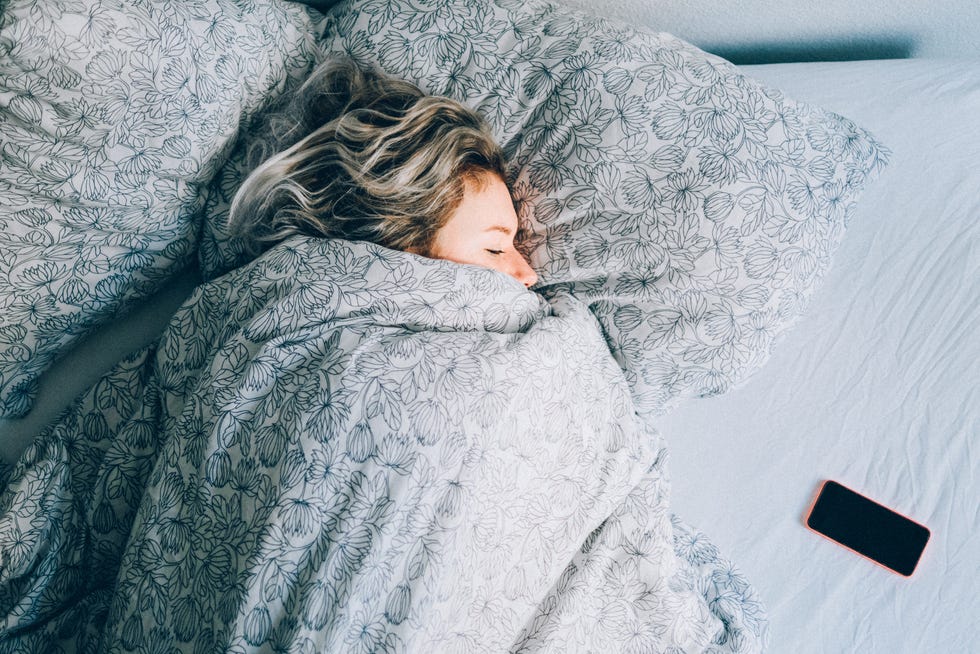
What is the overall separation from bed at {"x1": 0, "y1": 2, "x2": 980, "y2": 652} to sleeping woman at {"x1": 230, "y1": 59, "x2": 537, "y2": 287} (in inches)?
3.0

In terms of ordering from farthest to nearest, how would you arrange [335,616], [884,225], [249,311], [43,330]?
1. [884,225]
2. [43,330]
3. [249,311]
4. [335,616]

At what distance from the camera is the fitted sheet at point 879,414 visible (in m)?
0.91

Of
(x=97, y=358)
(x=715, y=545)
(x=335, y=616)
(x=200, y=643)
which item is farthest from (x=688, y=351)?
(x=97, y=358)

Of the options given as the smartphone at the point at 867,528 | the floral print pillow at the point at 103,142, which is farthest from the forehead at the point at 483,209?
the smartphone at the point at 867,528

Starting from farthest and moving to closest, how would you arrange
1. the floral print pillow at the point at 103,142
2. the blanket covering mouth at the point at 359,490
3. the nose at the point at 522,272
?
the nose at the point at 522,272, the floral print pillow at the point at 103,142, the blanket covering mouth at the point at 359,490

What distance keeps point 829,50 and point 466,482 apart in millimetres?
1136

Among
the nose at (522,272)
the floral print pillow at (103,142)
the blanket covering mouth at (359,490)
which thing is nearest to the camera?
the blanket covering mouth at (359,490)

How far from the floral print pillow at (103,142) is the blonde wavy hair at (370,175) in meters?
0.10

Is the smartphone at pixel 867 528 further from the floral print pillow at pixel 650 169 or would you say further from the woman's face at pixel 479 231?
the woman's face at pixel 479 231

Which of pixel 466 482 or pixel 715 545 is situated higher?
pixel 466 482

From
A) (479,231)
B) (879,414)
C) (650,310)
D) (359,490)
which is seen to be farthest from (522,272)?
(879,414)

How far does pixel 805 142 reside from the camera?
37.5 inches

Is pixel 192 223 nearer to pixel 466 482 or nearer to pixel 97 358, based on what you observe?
pixel 97 358

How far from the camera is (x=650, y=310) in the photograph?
97 centimetres
